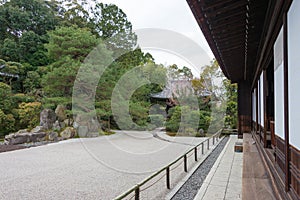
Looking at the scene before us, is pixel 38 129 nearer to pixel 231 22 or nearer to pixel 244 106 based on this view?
pixel 244 106

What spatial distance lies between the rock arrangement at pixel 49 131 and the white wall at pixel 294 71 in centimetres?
Result: 1019

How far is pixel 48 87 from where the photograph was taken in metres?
10.8

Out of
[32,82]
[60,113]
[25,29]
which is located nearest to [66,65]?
[60,113]

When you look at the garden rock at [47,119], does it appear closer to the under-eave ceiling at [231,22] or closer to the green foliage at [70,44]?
the green foliage at [70,44]

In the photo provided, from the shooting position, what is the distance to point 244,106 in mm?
8898

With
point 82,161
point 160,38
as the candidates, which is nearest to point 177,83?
point 160,38

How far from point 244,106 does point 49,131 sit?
841cm

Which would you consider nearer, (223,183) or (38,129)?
(223,183)

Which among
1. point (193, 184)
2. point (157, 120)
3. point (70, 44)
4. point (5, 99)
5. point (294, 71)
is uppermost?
point (70, 44)

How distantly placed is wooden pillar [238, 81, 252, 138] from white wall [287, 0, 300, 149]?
7.69 meters

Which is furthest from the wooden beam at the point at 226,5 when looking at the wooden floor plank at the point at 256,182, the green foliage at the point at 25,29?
the green foliage at the point at 25,29

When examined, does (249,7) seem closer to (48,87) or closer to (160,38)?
(48,87)

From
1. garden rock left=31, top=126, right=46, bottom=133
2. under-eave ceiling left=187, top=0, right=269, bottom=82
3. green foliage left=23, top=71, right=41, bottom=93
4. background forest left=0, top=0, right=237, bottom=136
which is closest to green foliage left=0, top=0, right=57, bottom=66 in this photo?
background forest left=0, top=0, right=237, bottom=136

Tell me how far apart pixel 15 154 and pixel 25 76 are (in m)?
8.98
